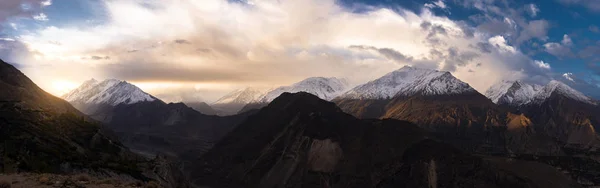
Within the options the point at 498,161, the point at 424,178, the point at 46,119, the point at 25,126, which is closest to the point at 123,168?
the point at 25,126

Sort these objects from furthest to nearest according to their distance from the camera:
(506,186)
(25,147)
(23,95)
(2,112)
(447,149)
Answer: (447,149) → (23,95) → (506,186) → (2,112) → (25,147)

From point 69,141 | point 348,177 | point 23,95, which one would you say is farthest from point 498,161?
point 23,95

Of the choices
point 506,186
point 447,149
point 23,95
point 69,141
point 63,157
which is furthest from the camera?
point 447,149

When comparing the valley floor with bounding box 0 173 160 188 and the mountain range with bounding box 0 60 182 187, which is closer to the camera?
the valley floor with bounding box 0 173 160 188

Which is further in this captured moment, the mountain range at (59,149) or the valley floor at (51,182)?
the mountain range at (59,149)

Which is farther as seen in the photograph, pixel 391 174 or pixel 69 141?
pixel 391 174

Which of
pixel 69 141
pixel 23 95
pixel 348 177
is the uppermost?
pixel 23 95

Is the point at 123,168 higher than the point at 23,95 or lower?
lower

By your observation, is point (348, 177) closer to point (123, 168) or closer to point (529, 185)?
point (529, 185)

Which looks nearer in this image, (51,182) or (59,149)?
(51,182)

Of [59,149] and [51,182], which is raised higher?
[59,149]
